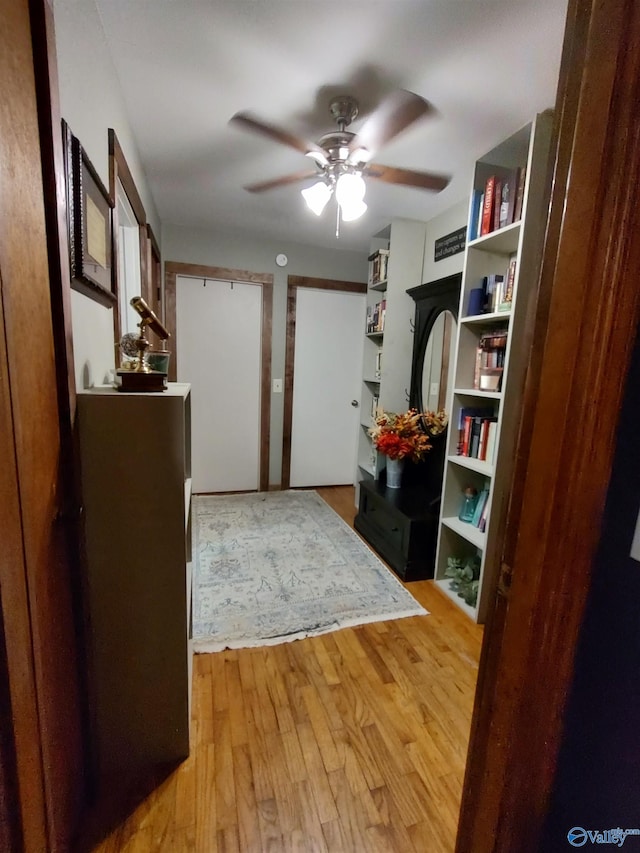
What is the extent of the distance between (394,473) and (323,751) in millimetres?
1724

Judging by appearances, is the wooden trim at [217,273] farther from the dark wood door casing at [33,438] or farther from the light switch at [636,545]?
the light switch at [636,545]

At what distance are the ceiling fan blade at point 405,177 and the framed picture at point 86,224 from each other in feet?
3.88

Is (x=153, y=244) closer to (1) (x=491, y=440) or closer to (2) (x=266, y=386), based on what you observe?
(2) (x=266, y=386)

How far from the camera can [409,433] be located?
2568 mm

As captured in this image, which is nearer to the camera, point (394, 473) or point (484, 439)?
point (484, 439)

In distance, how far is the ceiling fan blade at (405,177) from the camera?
5.87 ft

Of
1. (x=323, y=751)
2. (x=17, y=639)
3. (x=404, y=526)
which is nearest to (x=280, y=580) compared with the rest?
(x=404, y=526)

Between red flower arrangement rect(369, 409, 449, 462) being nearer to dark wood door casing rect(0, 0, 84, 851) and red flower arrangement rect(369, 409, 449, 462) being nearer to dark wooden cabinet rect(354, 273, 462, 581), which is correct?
dark wooden cabinet rect(354, 273, 462, 581)

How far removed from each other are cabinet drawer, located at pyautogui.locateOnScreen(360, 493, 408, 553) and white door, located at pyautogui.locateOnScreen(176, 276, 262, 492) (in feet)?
4.30

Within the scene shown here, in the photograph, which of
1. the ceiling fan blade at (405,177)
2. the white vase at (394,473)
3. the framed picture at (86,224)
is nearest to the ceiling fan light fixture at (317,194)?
the ceiling fan blade at (405,177)

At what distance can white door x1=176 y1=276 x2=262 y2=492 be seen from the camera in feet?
11.1

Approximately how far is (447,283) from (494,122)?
2.92ft

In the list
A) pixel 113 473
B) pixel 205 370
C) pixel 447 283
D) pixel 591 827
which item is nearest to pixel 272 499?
pixel 205 370

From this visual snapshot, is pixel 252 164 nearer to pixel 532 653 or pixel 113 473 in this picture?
pixel 113 473
